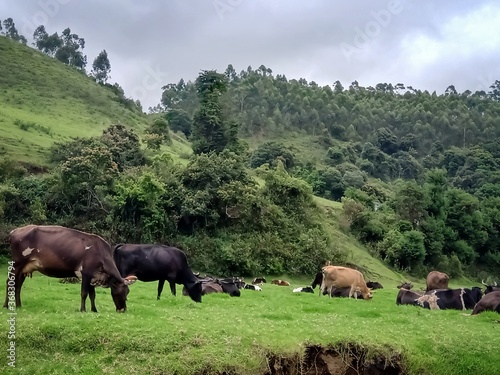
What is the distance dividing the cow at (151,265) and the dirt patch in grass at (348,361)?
7578 millimetres

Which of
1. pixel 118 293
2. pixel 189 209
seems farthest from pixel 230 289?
pixel 189 209

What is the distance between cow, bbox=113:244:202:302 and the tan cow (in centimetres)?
751

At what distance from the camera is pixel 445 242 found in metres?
63.0

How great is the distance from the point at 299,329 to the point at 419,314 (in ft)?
22.2

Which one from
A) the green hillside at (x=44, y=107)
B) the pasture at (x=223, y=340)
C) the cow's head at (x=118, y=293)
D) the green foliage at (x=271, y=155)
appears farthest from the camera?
the green foliage at (x=271, y=155)

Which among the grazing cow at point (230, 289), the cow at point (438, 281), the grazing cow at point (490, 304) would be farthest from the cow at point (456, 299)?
the grazing cow at point (230, 289)

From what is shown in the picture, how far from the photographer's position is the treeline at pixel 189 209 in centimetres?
4391

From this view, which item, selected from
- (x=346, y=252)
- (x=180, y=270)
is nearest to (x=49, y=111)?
(x=346, y=252)

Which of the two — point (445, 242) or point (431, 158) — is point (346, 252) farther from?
point (431, 158)

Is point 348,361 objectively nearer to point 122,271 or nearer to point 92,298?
point 92,298

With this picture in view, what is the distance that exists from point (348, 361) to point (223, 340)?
3258mm

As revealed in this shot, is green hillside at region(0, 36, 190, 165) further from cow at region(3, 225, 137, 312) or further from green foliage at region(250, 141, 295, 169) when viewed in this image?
cow at region(3, 225, 137, 312)

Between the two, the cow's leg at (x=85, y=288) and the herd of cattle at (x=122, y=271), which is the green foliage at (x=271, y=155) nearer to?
the herd of cattle at (x=122, y=271)

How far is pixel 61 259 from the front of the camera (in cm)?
1491
